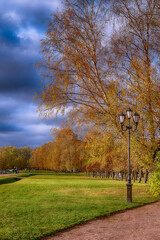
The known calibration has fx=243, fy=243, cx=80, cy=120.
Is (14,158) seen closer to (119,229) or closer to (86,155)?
(86,155)

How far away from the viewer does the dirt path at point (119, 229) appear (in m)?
5.88

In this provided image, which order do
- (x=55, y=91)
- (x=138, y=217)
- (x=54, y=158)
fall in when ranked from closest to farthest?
(x=138, y=217), (x=55, y=91), (x=54, y=158)

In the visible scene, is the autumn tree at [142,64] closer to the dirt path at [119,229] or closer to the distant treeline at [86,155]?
the distant treeline at [86,155]

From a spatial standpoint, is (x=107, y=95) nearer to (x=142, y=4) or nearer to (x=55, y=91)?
(x=55, y=91)

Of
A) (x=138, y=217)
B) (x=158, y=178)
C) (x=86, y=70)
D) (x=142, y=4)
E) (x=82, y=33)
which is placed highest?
(x=142, y=4)

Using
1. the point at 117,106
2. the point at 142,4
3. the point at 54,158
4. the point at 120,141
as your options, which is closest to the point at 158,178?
the point at 120,141

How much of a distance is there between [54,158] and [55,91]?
1916 inches

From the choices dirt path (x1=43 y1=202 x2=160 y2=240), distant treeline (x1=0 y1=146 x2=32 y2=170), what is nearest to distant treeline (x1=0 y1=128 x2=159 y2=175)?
distant treeline (x1=0 y1=146 x2=32 y2=170)

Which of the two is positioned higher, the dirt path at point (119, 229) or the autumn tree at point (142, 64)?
the autumn tree at point (142, 64)

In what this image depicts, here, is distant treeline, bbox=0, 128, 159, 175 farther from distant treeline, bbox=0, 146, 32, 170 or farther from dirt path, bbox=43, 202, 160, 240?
dirt path, bbox=43, 202, 160, 240

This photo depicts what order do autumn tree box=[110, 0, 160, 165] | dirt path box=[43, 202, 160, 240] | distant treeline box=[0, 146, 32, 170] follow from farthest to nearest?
distant treeline box=[0, 146, 32, 170], autumn tree box=[110, 0, 160, 165], dirt path box=[43, 202, 160, 240]

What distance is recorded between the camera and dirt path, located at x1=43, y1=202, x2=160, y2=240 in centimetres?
588

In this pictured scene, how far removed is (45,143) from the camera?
3462 inches

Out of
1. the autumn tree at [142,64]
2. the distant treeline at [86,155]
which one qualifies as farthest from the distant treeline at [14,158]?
the autumn tree at [142,64]
